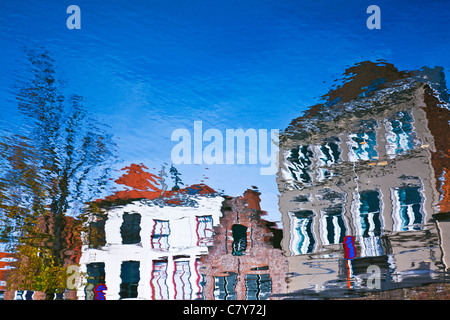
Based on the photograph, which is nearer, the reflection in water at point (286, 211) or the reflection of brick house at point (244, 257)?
the reflection in water at point (286, 211)

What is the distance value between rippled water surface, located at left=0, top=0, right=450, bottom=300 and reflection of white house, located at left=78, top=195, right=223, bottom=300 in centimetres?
6

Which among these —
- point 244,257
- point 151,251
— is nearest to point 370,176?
point 244,257

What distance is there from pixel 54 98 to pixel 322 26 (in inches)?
127

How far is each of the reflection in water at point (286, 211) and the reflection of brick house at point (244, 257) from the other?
4cm

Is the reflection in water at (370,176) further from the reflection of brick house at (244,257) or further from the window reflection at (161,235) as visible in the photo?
A: the window reflection at (161,235)

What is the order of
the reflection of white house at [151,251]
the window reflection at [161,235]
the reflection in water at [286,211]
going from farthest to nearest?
the window reflection at [161,235] → the reflection of white house at [151,251] → the reflection in water at [286,211]

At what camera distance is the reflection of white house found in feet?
23.1

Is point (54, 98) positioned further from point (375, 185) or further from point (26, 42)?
point (375, 185)

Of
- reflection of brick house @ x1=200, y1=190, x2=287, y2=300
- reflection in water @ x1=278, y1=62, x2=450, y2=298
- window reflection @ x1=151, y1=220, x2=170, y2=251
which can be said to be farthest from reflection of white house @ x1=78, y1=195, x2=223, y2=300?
reflection in water @ x1=278, y1=62, x2=450, y2=298

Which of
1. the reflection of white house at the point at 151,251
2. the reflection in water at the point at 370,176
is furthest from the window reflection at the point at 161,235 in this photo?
the reflection in water at the point at 370,176

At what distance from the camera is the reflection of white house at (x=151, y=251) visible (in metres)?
7.04

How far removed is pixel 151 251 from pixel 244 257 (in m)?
2.36
